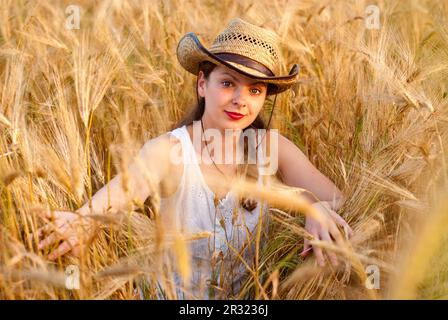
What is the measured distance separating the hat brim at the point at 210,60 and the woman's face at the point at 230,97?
0.16 feet

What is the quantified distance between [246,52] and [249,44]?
4 centimetres

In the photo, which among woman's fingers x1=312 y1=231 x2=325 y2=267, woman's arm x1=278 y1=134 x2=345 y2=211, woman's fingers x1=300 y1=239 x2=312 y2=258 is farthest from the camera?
woman's arm x1=278 y1=134 x2=345 y2=211

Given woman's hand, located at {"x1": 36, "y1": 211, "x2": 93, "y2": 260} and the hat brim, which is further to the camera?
the hat brim

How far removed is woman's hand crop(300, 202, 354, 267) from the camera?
63.6 inches

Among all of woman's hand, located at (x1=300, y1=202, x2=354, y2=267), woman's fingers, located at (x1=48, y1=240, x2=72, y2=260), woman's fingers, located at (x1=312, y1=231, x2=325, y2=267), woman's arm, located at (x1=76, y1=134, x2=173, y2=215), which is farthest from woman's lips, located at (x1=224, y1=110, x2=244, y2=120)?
woman's fingers, located at (x1=48, y1=240, x2=72, y2=260)

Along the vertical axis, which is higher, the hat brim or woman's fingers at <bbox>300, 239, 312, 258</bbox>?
the hat brim

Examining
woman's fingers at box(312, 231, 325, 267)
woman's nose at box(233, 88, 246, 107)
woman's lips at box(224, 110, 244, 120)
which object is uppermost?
woman's nose at box(233, 88, 246, 107)

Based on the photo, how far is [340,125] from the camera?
91.8 inches

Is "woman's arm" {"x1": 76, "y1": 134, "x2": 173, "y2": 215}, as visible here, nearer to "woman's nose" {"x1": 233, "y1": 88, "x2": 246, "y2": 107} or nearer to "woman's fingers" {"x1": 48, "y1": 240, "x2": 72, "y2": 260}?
"woman's fingers" {"x1": 48, "y1": 240, "x2": 72, "y2": 260}

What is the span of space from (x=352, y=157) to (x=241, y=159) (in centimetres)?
38

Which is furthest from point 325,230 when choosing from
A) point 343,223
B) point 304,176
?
point 304,176

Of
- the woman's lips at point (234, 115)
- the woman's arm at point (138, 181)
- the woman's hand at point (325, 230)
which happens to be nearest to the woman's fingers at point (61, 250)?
the woman's arm at point (138, 181)

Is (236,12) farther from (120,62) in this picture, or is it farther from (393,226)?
(393,226)

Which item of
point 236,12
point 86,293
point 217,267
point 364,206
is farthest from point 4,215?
point 236,12
